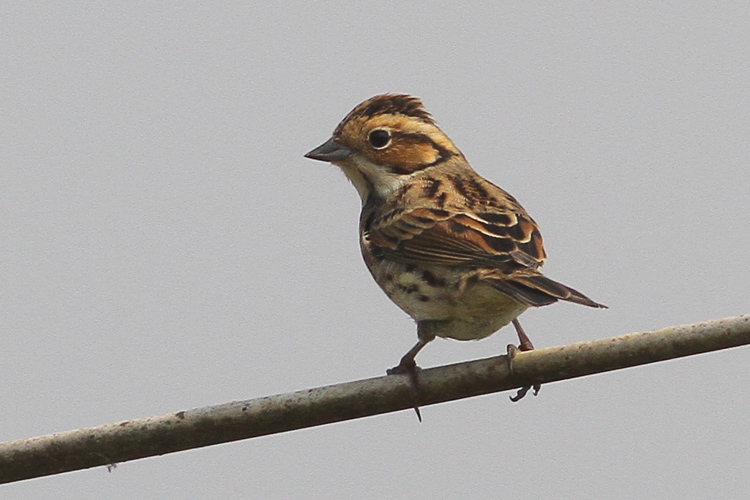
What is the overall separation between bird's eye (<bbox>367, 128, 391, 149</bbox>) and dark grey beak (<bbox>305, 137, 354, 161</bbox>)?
224 millimetres

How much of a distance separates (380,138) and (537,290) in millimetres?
3107

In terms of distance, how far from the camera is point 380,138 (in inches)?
395

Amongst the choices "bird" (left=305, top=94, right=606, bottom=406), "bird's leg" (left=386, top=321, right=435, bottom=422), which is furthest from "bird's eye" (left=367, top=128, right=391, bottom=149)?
"bird's leg" (left=386, top=321, right=435, bottom=422)

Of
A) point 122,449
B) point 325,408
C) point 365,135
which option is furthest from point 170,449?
point 365,135

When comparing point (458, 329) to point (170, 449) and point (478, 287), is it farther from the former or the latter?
point (170, 449)

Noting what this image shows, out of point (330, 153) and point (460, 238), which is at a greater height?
point (330, 153)

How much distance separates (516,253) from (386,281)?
126cm

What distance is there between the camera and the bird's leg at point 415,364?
6321mm

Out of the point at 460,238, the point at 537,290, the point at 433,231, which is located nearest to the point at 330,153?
the point at 433,231

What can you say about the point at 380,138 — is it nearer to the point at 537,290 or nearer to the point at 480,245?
the point at 480,245

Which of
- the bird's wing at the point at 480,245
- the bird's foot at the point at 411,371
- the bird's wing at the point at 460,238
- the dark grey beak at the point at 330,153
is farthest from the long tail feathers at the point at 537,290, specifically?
the dark grey beak at the point at 330,153

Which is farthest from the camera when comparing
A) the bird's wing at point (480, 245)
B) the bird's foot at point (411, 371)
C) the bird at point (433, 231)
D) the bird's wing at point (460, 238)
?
the bird's wing at point (460, 238)

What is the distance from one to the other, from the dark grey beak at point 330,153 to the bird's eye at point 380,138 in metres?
0.22

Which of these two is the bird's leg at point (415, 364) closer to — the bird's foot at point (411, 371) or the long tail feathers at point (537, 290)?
the bird's foot at point (411, 371)
